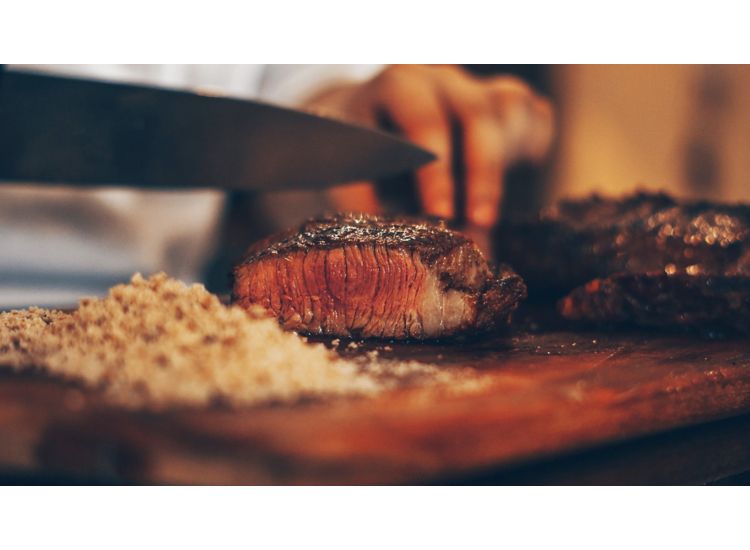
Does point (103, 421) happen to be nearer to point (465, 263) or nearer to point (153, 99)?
point (465, 263)

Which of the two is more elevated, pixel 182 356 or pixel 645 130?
pixel 645 130

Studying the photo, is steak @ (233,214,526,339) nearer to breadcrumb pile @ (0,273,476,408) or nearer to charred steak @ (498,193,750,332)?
breadcrumb pile @ (0,273,476,408)

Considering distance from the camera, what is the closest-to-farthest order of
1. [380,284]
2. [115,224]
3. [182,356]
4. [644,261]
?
[182,356] → [380,284] → [644,261] → [115,224]

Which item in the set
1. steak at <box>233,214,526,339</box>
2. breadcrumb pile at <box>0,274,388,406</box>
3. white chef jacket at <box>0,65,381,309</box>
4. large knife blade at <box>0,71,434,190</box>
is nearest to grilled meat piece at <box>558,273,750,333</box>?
steak at <box>233,214,526,339</box>

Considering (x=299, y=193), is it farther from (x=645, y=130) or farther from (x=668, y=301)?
(x=645, y=130)

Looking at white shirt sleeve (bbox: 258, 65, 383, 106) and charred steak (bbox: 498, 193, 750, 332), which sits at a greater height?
white shirt sleeve (bbox: 258, 65, 383, 106)

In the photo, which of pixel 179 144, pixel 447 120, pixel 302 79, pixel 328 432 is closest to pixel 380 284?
pixel 328 432
